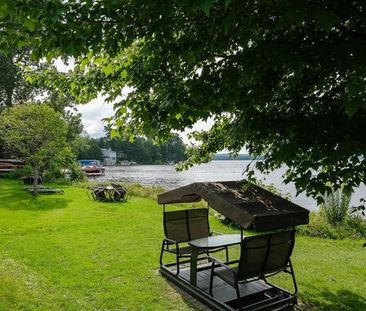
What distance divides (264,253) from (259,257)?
10 centimetres

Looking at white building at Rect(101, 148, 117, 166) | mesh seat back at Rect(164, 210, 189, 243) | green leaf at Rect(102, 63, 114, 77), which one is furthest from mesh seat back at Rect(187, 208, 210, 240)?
white building at Rect(101, 148, 117, 166)

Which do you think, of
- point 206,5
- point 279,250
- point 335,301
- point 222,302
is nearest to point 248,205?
point 279,250

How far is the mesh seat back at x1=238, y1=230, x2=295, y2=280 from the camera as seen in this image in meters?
5.12

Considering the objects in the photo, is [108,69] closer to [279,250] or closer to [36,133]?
[279,250]

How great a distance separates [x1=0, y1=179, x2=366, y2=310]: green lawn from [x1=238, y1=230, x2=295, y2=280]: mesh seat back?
975 mm

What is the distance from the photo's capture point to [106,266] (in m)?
7.29

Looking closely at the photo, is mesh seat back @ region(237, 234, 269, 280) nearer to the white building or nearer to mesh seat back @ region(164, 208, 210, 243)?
mesh seat back @ region(164, 208, 210, 243)

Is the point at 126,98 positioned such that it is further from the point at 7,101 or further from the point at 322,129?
the point at 7,101

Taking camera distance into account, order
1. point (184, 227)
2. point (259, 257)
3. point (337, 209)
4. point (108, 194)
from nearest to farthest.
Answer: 1. point (259, 257)
2. point (184, 227)
3. point (337, 209)
4. point (108, 194)

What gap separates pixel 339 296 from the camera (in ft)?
20.3

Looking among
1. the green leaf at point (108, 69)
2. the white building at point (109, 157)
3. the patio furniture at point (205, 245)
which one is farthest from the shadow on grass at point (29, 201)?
the white building at point (109, 157)

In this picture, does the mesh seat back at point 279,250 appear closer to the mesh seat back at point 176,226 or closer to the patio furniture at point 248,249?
the patio furniture at point 248,249

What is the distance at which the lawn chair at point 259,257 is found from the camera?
5.11 m

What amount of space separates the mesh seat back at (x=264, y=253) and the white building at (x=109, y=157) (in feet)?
309
